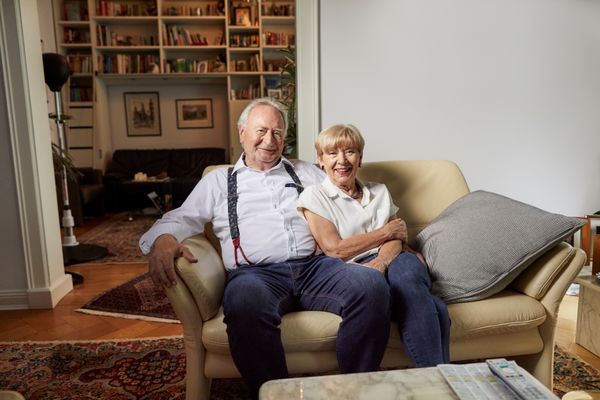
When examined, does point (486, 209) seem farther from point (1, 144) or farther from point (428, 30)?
point (1, 144)

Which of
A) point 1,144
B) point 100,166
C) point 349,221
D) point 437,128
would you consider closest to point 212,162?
point 100,166

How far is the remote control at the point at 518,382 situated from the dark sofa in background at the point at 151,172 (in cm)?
462

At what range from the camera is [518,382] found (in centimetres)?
88

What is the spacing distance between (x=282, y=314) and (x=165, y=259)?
0.39 meters

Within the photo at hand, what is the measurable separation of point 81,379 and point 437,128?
6.43ft

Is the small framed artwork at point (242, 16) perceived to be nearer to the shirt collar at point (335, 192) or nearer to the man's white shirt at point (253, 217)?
the man's white shirt at point (253, 217)

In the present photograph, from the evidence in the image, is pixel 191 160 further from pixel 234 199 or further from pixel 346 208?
pixel 346 208

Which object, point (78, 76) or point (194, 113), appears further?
→ point (194, 113)

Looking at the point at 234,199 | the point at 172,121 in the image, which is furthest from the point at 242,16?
the point at 234,199

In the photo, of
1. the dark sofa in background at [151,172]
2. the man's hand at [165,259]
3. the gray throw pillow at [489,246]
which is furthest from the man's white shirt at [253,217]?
the dark sofa in background at [151,172]

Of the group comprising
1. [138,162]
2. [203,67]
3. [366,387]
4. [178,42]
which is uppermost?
[178,42]

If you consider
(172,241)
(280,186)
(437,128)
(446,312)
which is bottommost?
(446,312)

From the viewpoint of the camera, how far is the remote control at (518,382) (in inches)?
33.0

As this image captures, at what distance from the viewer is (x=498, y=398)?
849 mm
